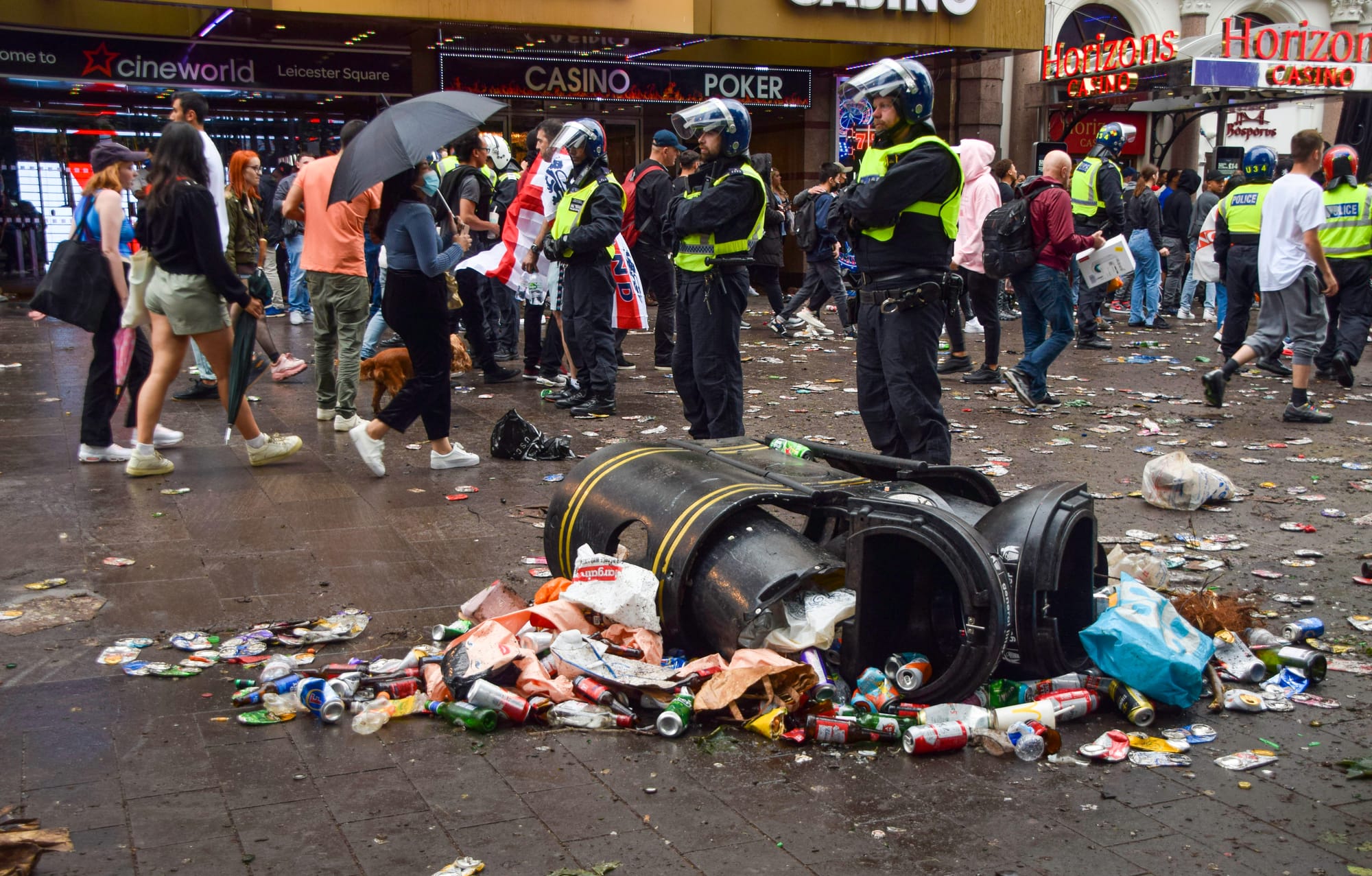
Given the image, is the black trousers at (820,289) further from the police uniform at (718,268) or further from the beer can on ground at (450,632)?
the beer can on ground at (450,632)

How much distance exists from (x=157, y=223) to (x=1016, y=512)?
4875mm

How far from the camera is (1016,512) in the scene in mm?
4152

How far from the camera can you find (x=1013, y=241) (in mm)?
9602

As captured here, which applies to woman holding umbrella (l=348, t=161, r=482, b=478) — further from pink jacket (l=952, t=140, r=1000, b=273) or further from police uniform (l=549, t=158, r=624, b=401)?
pink jacket (l=952, t=140, r=1000, b=273)

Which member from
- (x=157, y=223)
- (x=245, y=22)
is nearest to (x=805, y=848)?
(x=157, y=223)

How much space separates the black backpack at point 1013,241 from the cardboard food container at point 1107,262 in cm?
118

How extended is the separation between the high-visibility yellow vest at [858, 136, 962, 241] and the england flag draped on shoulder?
347 centimetres

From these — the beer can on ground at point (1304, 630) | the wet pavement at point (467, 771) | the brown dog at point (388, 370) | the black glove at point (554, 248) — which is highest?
the black glove at point (554, 248)

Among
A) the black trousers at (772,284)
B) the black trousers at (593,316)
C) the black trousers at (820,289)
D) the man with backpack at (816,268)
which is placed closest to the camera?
the black trousers at (593,316)

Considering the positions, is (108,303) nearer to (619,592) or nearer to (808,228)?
(619,592)

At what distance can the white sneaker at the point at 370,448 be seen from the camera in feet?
23.1

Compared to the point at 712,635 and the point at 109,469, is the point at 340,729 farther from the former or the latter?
the point at 109,469

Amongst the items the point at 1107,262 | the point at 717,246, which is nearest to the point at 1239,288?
the point at 1107,262

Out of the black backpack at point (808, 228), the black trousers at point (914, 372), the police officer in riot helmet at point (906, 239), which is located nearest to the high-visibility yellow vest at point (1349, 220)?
the black backpack at point (808, 228)
